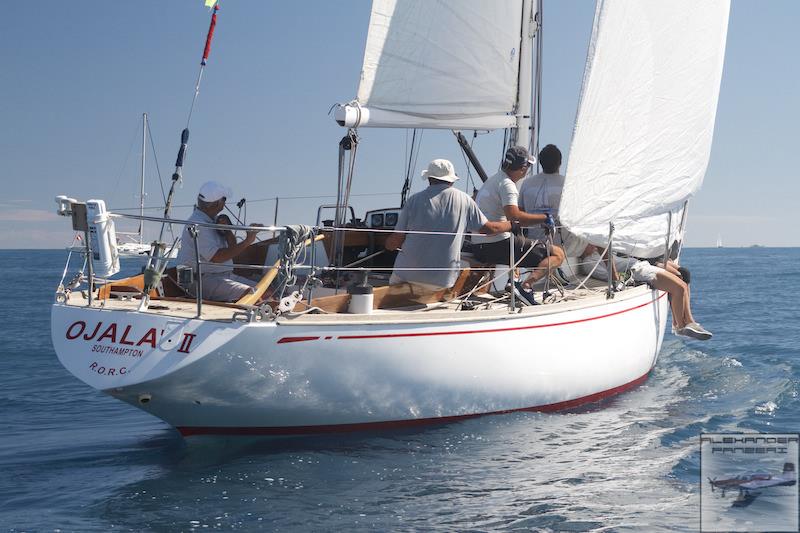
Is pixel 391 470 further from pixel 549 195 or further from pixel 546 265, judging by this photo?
pixel 549 195

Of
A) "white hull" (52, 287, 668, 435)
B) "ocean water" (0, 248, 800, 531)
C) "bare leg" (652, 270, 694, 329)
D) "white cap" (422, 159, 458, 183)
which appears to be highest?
"white cap" (422, 159, 458, 183)

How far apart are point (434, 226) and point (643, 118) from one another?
276 cm

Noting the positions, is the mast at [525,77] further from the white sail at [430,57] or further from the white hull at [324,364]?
the white hull at [324,364]

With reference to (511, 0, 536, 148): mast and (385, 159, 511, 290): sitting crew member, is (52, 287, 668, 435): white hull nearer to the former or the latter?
(385, 159, 511, 290): sitting crew member

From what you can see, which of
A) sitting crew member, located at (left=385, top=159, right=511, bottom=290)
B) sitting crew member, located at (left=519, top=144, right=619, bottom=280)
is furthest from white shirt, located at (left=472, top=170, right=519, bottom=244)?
sitting crew member, located at (left=385, top=159, right=511, bottom=290)

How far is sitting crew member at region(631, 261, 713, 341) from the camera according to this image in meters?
8.16

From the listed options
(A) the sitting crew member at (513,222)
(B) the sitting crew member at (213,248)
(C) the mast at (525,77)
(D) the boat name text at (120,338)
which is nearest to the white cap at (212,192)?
(B) the sitting crew member at (213,248)

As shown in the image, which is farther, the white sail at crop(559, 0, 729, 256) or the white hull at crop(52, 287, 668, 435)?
the white sail at crop(559, 0, 729, 256)

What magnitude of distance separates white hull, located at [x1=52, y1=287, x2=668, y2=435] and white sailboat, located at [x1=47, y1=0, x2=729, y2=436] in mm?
13

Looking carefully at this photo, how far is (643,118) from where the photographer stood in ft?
24.9

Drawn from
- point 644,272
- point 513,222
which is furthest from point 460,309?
point 644,272

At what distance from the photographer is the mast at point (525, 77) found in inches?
333

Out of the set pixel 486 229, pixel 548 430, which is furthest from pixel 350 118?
pixel 548 430

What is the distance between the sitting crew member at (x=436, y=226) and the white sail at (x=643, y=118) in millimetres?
1144
